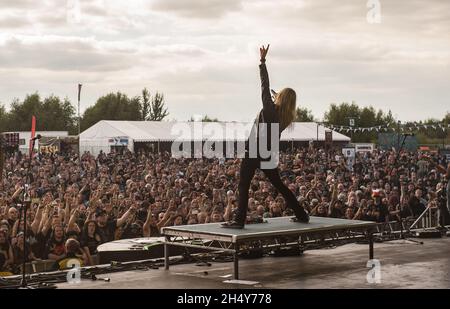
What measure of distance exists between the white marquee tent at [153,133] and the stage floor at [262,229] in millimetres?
27278

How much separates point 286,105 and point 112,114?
7821cm

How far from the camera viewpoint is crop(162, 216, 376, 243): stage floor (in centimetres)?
791

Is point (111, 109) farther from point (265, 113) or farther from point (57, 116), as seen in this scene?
point (265, 113)

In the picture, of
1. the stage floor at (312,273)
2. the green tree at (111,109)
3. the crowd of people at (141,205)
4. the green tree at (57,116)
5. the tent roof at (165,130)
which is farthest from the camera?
the green tree at (111,109)

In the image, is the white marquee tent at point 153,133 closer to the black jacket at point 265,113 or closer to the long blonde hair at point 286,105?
the long blonde hair at point 286,105

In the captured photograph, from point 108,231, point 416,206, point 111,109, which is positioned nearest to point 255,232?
point 108,231

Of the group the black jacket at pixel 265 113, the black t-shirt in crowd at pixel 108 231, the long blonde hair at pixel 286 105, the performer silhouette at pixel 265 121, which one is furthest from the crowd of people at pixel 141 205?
the long blonde hair at pixel 286 105

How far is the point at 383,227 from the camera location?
42.8ft

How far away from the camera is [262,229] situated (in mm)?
8359

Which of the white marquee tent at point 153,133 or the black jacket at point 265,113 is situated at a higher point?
the white marquee tent at point 153,133

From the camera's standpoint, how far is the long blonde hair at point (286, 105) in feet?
27.3

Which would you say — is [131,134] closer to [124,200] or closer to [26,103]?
[124,200]

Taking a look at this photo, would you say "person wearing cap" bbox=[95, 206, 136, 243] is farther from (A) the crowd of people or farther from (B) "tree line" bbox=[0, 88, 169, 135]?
(B) "tree line" bbox=[0, 88, 169, 135]

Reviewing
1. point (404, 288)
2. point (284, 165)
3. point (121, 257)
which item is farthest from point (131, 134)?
point (404, 288)
